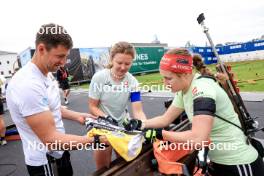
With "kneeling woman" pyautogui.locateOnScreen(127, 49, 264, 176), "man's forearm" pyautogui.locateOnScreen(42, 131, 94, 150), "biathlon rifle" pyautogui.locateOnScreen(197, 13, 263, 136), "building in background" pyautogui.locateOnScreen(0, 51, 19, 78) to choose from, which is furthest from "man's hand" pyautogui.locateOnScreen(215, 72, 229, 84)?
"building in background" pyautogui.locateOnScreen(0, 51, 19, 78)

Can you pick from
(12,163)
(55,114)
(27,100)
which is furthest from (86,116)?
(12,163)

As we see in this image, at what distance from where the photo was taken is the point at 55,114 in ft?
7.06

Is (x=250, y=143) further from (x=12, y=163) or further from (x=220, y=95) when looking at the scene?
(x=12, y=163)

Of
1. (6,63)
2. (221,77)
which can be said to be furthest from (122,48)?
(6,63)

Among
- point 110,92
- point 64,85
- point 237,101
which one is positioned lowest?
point 64,85

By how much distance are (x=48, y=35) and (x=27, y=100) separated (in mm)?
467

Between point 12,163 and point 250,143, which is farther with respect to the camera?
point 12,163

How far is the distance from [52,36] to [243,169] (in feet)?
5.46

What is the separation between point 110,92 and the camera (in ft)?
9.66

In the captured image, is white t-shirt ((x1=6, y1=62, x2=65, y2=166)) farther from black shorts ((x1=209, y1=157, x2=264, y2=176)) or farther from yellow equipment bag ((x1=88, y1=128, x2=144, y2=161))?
black shorts ((x1=209, y1=157, x2=264, y2=176))

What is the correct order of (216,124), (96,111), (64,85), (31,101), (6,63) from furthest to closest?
(6,63) → (64,85) → (96,111) → (216,124) → (31,101)

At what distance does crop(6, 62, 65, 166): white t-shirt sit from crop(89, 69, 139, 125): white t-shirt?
0.77 meters

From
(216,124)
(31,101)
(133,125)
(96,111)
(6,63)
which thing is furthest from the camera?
(6,63)

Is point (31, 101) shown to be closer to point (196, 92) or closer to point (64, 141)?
point (64, 141)
